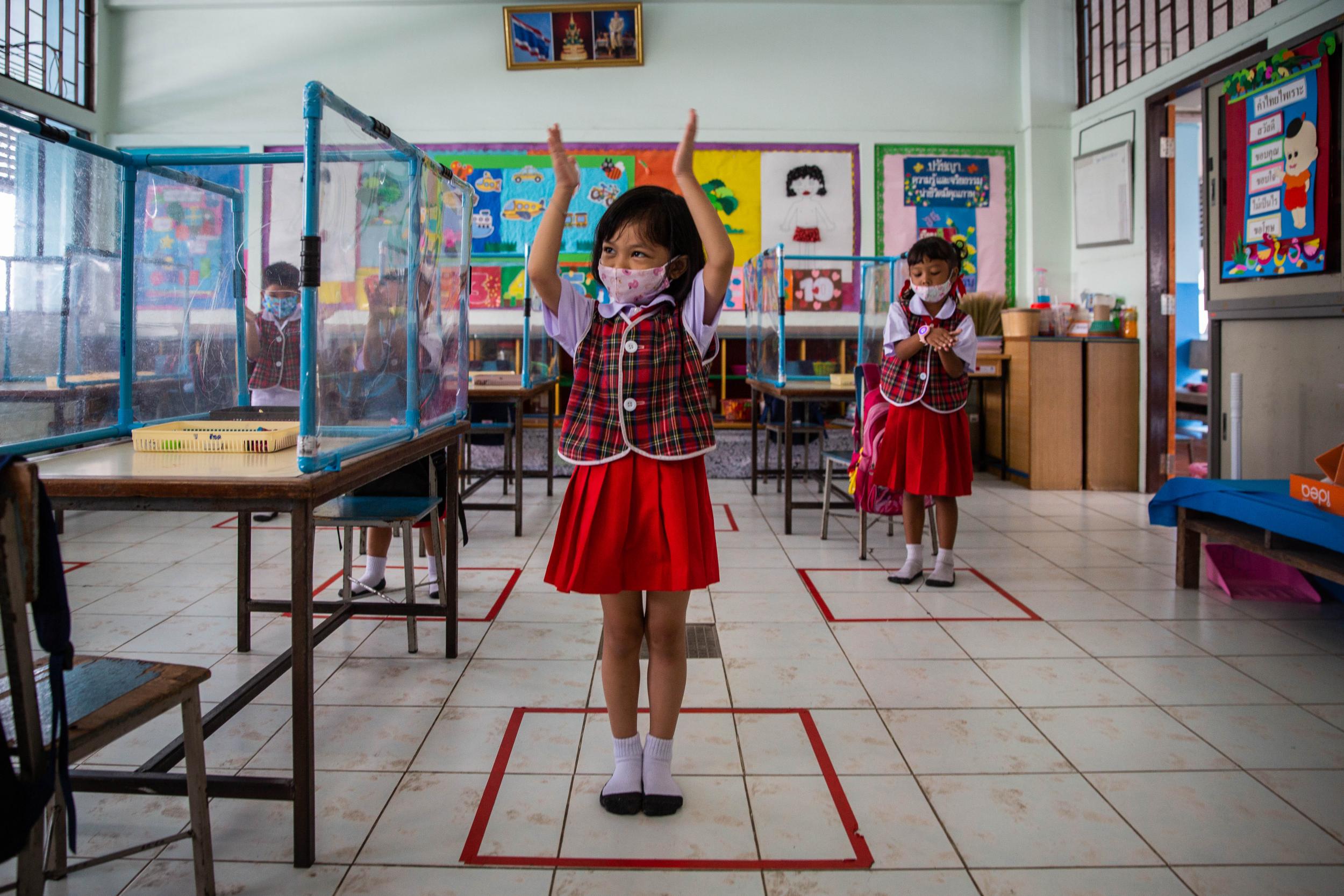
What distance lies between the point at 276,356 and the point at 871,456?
7.51 ft

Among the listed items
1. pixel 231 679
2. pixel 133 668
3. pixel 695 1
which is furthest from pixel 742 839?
pixel 695 1

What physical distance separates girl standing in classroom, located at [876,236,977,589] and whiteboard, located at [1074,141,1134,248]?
3.17m

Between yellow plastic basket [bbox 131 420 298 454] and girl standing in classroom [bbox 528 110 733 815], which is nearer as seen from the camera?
girl standing in classroom [bbox 528 110 733 815]

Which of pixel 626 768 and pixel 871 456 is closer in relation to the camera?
pixel 626 768

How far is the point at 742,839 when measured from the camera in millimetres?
1726

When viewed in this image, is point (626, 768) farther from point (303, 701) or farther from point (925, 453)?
point (925, 453)

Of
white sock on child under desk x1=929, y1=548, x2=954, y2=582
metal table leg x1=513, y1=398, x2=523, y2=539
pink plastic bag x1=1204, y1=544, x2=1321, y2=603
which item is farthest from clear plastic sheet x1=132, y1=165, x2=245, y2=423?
pink plastic bag x1=1204, y1=544, x2=1321, y2=603

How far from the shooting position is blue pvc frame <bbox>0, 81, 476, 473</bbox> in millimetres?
1604

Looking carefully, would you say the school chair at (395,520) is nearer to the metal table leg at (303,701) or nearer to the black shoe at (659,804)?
the metal table leg at (303,701)

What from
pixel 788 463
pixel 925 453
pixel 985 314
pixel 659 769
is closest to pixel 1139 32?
pixel 985 314

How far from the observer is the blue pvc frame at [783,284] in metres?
4.84

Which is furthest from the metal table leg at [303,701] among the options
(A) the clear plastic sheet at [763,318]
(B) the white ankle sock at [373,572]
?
(A) the clear plastic sheet at [763,318]

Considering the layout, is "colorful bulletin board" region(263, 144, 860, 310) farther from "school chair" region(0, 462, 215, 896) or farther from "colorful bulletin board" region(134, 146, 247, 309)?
"school chair" region(0, 462, 215, 896)

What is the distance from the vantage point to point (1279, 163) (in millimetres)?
3684
